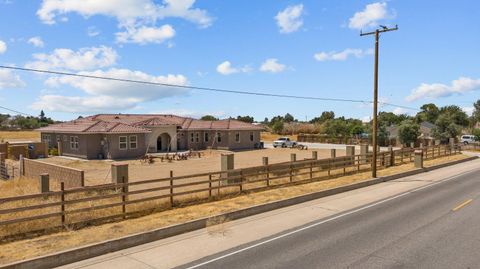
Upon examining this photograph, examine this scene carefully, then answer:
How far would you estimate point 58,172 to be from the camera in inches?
750

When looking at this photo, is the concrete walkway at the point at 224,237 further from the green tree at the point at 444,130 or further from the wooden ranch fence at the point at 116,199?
the green tree at the point at 444,130

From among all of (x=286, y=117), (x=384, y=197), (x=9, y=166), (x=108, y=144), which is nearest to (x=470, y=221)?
(x=384, y=197)

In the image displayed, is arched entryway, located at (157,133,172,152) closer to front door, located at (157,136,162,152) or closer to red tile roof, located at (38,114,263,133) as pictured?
front door, located at (157,136,162,152)

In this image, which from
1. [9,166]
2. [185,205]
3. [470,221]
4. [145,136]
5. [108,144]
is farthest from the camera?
[145,136]

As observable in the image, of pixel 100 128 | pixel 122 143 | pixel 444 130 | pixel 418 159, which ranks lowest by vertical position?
pixel 418 159

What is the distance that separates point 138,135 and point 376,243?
32.6 m

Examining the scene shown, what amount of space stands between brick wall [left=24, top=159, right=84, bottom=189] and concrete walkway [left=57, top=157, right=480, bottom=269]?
8212 millimetres

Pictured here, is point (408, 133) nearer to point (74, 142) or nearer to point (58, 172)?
point (74, 142)

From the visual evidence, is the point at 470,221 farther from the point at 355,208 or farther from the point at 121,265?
the point at 121,265

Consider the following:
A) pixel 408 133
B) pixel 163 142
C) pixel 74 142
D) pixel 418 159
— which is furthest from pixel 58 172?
pixel 408 133

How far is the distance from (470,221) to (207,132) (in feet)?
135

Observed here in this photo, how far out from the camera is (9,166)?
85.8 feet

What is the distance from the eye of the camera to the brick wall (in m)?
17.2

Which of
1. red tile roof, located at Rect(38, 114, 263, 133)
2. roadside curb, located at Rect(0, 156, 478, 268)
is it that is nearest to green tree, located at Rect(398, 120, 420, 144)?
red tile roof, located at Rect(38, 114, 263, 133)
